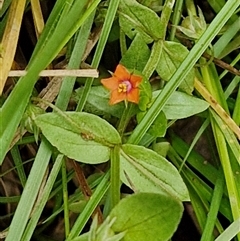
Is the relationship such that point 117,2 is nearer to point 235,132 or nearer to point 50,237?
point 235,132

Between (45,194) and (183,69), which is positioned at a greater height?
(183,69)

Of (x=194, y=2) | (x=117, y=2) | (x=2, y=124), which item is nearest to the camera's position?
(x=2, y=124)

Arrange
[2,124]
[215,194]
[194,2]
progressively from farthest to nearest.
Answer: [194,2], [215,194], [2,124]

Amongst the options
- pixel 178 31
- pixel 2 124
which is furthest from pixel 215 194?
pixel 2 124

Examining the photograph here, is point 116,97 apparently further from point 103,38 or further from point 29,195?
point 29,195

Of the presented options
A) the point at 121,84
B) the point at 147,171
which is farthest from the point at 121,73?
the point at 147,171

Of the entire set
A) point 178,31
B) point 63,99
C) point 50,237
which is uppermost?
point 178,31

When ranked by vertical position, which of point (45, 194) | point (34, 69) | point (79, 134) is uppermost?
point (34, 69)
